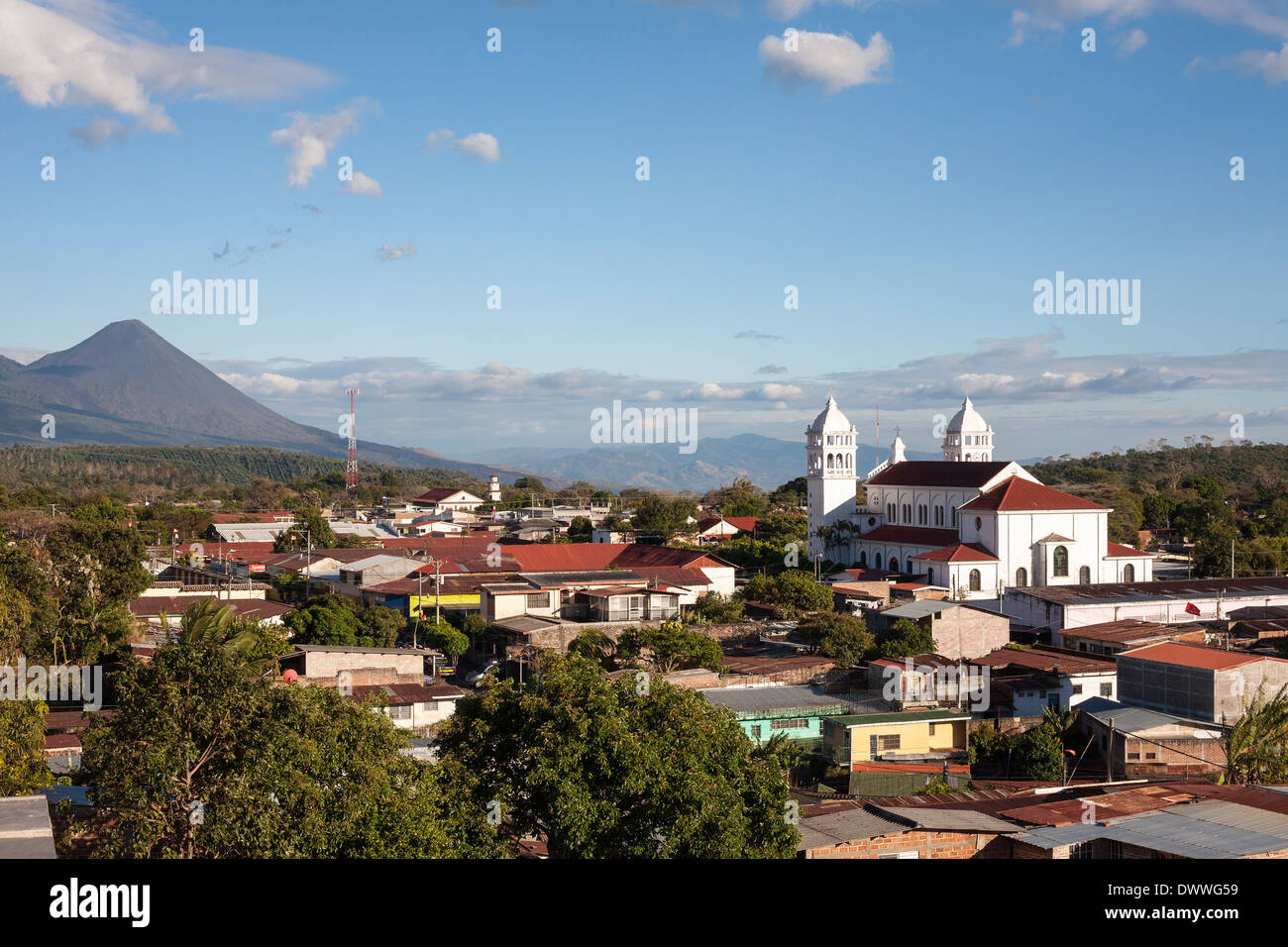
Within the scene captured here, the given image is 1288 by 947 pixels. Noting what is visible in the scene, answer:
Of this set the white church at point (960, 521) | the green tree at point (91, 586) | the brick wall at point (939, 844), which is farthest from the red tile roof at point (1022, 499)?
the brick wall at point (939, 844)

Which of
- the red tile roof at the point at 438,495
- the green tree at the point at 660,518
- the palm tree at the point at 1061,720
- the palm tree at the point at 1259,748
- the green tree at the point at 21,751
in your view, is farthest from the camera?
the red tile roof at the point at 438,495

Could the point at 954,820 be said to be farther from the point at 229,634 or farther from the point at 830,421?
the point at 830,421

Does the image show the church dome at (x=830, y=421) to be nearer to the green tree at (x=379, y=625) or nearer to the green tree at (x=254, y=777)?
the green tree at (x=379, y=625)

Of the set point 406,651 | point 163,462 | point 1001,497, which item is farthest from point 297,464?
point 406,651

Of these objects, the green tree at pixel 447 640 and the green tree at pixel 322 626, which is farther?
the green tree at pixel 447 640

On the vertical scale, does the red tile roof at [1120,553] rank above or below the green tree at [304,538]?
below
